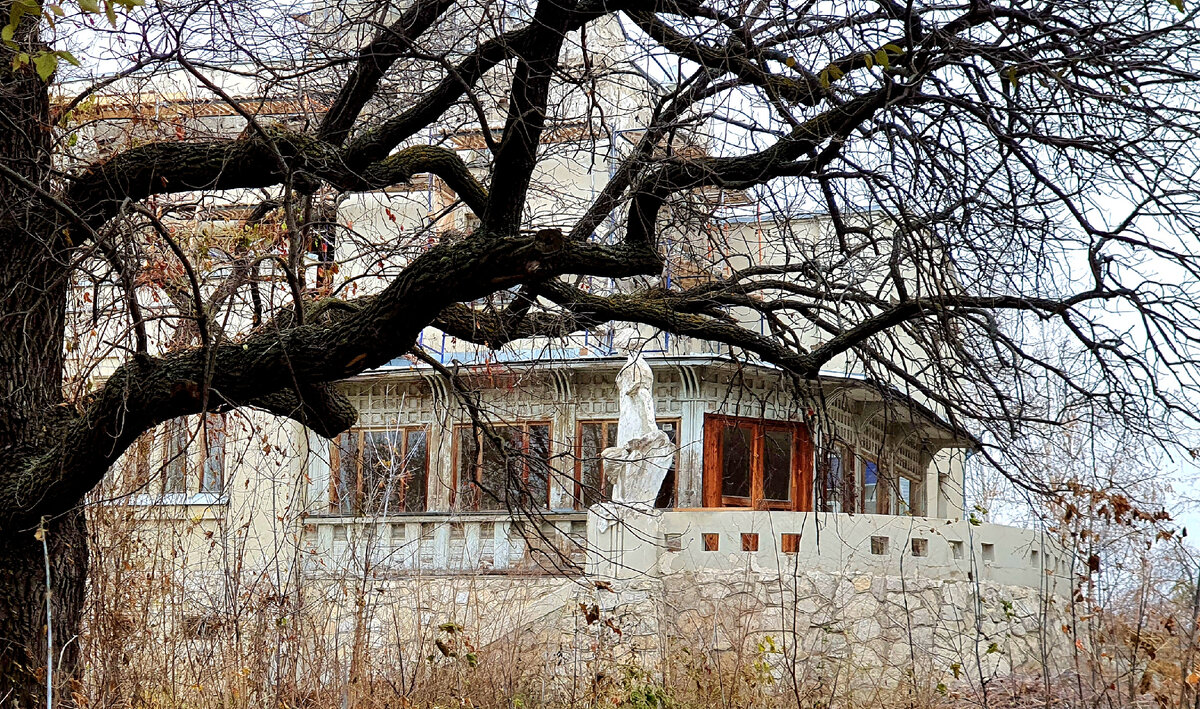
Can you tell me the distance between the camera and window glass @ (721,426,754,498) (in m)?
18.8

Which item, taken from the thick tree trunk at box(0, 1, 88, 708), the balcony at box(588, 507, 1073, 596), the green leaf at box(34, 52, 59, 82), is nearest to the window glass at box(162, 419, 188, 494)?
the thick tree trunk at box(0, 1, 88, 708)

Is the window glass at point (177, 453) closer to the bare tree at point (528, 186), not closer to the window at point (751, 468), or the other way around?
the bare tree at point (528, 186)

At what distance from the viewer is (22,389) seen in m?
6.35

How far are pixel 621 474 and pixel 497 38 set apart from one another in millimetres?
9652

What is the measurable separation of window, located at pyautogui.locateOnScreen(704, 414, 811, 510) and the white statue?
10.5 feet

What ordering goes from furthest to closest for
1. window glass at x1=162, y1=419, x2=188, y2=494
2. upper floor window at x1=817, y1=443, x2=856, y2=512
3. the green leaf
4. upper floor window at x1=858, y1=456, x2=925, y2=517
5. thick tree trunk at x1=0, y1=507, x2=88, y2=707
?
upper floor window at x1=858, y1=456, x2=925, y2=517 < upper floor window at x1=817, y1=443, x2=856, y2=512 < thick tree trunk at x1=0, y1=507, x2=88, y2=707 < window glass at x1=162, y1=419, x2=188, y2=494 < the green leaf

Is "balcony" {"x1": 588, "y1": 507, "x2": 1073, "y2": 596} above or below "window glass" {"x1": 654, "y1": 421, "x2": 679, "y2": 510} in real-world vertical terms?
below

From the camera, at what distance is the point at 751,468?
60.4 ft

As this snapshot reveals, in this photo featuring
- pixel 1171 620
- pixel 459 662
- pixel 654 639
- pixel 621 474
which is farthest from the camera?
pixel 621 474

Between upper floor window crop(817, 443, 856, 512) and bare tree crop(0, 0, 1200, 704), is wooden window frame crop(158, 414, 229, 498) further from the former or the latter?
upper floor window crop(817, 443, 856, 512)

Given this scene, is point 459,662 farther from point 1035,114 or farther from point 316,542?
point 316,542

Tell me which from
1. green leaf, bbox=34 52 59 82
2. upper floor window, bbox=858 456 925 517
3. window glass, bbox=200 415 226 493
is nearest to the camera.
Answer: green leaf, bbox=34 52 59 82

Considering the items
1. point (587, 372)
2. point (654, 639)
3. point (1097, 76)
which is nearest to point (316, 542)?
point (587, 372)

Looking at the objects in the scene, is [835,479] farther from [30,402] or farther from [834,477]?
[30,402]
